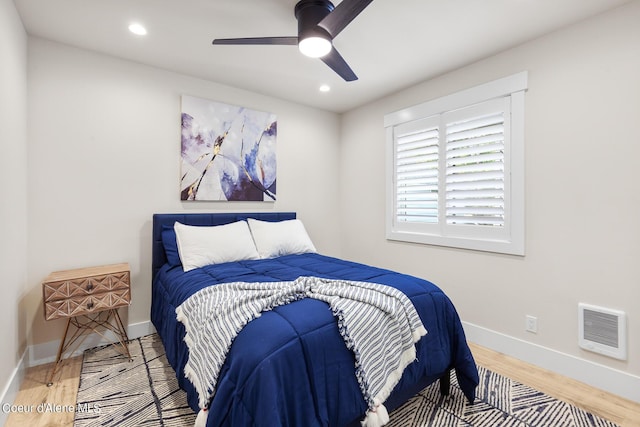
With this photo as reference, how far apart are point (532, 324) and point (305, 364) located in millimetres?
2134

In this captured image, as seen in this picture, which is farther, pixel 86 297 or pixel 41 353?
pixel 41 353

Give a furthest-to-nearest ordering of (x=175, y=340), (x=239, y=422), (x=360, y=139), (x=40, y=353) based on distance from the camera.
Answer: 1. (x=360, y=139)
2. (x=40, y=353)
3. (x=175, y=340)
4. (x=239, y=422)

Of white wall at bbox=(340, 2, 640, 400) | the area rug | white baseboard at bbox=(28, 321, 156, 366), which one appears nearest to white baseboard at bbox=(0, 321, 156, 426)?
white baseboard at bbox=(28, 321, 156, 366)

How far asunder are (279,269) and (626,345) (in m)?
2.42

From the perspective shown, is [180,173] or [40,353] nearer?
[40,353]

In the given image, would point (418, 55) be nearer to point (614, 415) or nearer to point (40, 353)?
point (614, 415)

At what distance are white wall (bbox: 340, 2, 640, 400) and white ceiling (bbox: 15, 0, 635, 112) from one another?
185 millimetres

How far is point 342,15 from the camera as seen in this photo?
1636mm

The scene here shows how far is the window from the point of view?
254cm

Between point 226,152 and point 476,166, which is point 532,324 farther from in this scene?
point 226,152

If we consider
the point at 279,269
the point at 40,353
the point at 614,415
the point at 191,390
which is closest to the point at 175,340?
the point at 191,390

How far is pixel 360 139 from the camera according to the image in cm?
402

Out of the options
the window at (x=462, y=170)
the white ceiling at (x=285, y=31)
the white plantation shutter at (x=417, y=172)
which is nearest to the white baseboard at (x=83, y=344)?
the white ceiling at (x=285, y=31)

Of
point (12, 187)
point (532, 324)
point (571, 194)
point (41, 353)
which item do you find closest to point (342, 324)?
point (532, 324)
